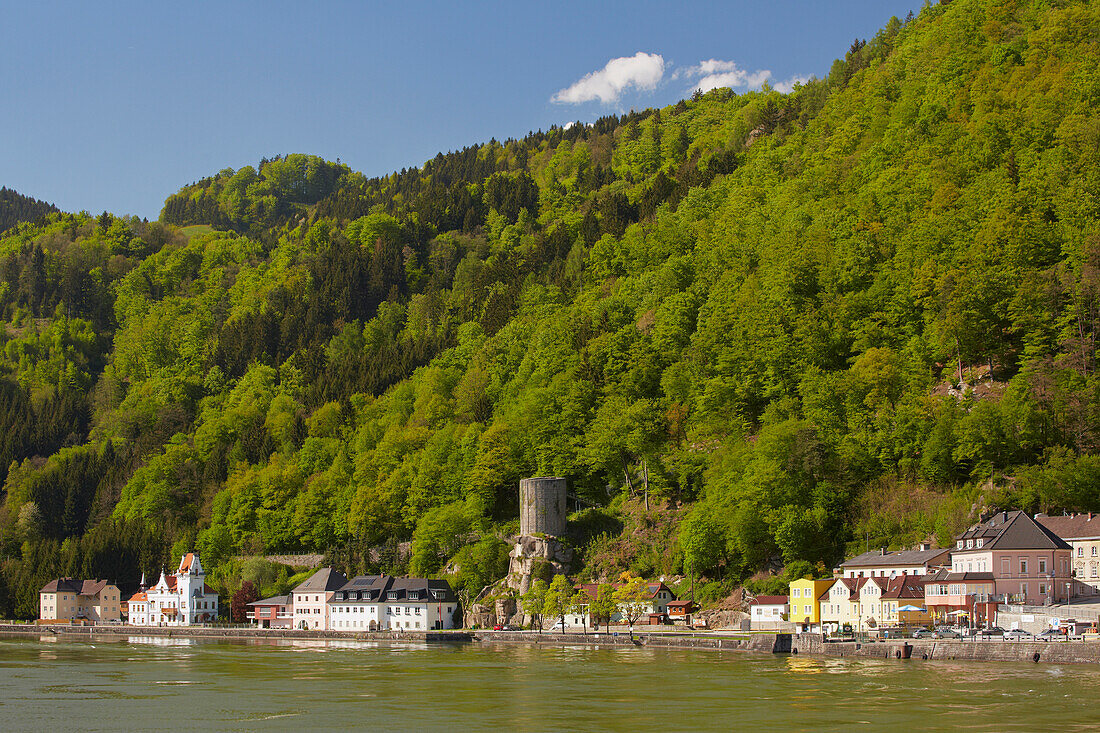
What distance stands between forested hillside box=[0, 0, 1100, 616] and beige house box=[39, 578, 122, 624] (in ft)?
9.95

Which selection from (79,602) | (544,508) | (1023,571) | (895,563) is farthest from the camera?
(79,602)

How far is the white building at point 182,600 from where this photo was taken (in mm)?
113500

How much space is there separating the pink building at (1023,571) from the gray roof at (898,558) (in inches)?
149

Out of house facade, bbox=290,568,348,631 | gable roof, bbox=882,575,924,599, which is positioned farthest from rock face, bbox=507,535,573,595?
gable roof, bbox=882,575,924,599

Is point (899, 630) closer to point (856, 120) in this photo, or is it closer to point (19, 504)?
point (856, 120)

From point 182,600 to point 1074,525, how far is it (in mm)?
79799

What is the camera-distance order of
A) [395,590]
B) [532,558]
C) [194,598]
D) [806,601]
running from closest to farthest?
[806,601]
[532,558]
[395,590]
[194,598]

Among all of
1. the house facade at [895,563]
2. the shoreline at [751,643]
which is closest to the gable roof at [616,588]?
the shoreline at [751,643]

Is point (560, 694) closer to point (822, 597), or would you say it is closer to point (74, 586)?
point (822, 597)

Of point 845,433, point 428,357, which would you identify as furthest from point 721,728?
point 428,357

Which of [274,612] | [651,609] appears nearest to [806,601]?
[651,609]

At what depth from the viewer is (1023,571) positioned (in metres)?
62.5

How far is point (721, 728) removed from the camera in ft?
119

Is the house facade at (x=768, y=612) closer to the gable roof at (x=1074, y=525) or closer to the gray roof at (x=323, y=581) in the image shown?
the gable roof at (x=1074, y=525)
